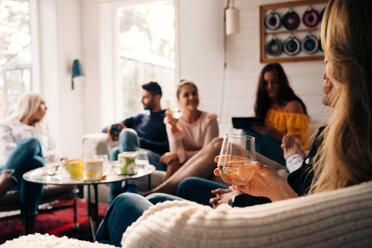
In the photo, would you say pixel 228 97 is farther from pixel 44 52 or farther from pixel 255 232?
pixel 255 232

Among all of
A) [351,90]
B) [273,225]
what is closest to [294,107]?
[351,90]

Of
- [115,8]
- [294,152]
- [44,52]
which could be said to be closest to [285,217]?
[294,152]

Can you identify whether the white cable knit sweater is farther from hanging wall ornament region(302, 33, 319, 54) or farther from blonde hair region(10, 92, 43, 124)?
hanging wall ornament region(302, 33, 319, 54)

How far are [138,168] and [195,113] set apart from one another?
0.93m

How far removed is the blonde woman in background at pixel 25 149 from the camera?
230cm

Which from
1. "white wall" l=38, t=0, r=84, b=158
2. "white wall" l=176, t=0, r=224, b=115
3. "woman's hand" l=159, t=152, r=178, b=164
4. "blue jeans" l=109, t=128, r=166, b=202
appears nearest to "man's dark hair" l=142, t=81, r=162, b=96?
"blue jeans" l=109, t=128, r=166, b=202

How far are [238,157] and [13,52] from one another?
366 centimetres

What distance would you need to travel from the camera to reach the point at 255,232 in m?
0.42

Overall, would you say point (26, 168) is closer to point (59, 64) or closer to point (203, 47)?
point (59, 64)

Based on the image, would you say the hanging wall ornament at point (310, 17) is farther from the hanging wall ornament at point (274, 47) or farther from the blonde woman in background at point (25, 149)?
the blonde woman in background at point (25, 149)

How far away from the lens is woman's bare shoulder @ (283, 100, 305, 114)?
2828mm

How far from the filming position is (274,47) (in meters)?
3.56

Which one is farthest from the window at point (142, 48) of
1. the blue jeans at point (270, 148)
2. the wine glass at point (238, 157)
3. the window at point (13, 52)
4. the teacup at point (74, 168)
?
the wine glass at point (238, 157)

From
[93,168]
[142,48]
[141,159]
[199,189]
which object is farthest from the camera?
[142,48]
